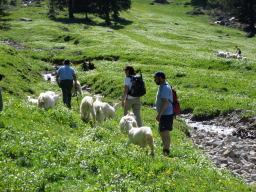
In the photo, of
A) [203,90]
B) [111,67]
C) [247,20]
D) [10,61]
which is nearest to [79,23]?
[247,20]

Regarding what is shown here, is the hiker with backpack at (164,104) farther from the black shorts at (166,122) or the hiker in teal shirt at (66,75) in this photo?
the hiker in teal shirt at (66,75)

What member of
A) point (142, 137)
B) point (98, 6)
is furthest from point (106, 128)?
point (98, 6)

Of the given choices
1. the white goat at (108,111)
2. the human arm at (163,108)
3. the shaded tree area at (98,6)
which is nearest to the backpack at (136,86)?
the human arm at (163,108)

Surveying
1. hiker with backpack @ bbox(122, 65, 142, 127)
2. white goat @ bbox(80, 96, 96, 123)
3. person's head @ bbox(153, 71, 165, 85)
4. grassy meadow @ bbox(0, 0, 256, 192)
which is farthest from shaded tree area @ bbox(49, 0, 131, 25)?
person's head @ bbox(153, 71, 165, 85)

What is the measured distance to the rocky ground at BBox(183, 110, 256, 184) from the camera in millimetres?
14586

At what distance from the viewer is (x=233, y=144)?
60.8 ft

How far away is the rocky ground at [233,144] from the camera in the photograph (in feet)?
47.9

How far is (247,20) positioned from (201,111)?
85023 millimetres

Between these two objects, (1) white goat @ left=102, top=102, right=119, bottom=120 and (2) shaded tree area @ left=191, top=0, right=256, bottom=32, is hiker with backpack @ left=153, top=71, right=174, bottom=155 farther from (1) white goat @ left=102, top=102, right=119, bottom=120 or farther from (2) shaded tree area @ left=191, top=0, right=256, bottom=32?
(2) shaded tree area @ left=191, top=0, right=256, bottom=32

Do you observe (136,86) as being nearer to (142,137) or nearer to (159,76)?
(159,76)

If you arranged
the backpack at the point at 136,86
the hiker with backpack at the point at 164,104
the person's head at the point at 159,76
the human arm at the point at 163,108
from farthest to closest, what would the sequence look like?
the backpack at the point at 136,86
the person's head at the point at 159,76
the hiker with backpack at the point at 164,104
the human arm at the point at 163,108

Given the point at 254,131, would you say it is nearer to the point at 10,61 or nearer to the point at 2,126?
the point at 2,126

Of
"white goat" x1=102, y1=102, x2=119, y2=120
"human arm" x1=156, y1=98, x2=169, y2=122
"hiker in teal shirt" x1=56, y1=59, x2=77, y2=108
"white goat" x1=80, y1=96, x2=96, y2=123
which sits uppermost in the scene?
"human arm" x1=156, y1=98, x2=169, y2=122

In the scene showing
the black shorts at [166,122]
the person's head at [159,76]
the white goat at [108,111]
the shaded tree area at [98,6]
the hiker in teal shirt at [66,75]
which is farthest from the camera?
the shaded tree area at [98,6]
